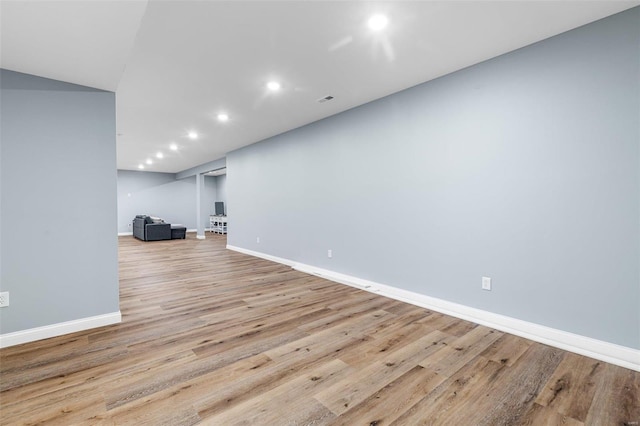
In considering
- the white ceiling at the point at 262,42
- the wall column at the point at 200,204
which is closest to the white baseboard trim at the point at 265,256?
the wall column at the point at 200,204

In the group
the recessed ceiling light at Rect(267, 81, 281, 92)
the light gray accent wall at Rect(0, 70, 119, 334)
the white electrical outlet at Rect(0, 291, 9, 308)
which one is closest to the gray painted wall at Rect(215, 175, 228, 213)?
the recessed ceiling light at Rect(267, 81, 281, 92)

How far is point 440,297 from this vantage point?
10.2ft

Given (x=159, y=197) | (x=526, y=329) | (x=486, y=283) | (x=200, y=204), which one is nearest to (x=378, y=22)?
(x=486, y=283)

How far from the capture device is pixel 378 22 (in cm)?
218

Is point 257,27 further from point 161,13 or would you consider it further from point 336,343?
point 336,343

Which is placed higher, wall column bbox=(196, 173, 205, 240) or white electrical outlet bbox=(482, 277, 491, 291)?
wall column bbox=(196, 173, 205, 240)

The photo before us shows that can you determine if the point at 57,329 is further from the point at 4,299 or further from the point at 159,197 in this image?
the point at 159,197

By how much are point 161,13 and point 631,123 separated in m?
3.43

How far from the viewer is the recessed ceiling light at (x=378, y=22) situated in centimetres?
213

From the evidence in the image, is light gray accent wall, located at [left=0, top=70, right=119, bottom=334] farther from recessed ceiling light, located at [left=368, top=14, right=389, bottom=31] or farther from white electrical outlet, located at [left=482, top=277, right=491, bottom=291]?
white electrical outlet, located at [left=482, top=277, right=491, bottom=291]

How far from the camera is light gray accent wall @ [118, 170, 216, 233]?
1084 cm

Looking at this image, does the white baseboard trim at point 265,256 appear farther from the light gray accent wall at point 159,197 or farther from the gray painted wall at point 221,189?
the gray painted wall at point 221,189

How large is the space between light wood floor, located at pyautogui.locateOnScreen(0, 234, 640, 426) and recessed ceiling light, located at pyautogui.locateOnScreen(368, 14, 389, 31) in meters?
2.51

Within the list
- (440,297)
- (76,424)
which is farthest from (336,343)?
(76,424)
